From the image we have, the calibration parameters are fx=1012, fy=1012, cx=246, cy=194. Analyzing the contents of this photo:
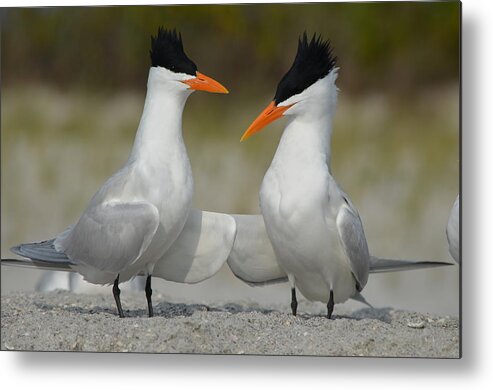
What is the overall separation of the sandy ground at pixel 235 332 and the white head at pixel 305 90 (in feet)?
2.76

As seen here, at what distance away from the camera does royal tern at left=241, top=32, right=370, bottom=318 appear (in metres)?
4.25

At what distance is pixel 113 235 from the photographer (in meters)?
4.21

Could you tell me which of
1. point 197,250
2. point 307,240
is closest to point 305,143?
point 307,240

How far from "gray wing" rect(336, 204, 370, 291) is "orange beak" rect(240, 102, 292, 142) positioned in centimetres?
48

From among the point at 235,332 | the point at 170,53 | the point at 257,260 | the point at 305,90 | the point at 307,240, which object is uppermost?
the point at 170,53

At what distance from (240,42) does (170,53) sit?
36cm

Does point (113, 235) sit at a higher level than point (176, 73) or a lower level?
lower

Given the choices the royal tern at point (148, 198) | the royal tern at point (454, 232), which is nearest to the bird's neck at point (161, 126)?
the royal tern at point (148, 198)

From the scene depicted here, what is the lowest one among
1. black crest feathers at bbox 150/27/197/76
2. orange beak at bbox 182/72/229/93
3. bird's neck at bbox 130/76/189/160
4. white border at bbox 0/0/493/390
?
white border at bbox 0/0/493/390

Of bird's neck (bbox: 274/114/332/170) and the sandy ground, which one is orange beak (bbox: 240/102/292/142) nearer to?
bird's neck (bbox: 274/114/332/170)

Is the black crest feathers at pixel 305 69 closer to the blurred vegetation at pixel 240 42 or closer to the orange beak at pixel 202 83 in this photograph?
the blurred vegetation at pixel 240 42

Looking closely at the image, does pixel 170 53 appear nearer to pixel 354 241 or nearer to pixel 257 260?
pixel 257 260

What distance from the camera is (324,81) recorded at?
4.33 meters

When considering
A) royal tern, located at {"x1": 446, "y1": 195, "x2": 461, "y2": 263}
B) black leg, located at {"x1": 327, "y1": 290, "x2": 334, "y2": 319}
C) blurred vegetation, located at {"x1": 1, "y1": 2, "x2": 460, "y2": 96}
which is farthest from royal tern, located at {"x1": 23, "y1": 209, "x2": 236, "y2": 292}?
royal tern, located at {"x1": 446, "y1": 195, "x2": 461, "y2": 263}
